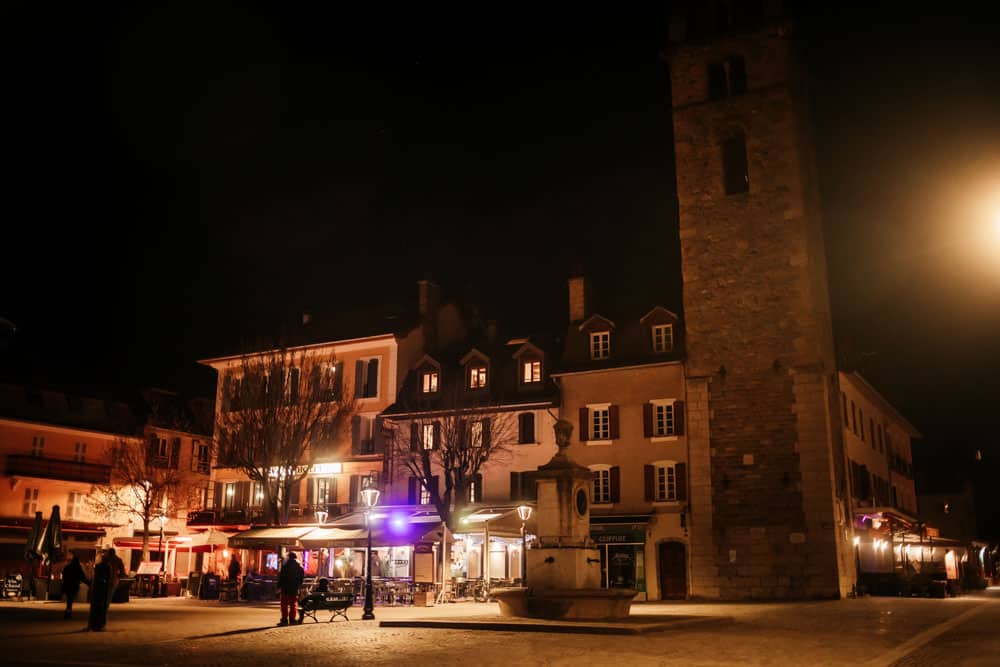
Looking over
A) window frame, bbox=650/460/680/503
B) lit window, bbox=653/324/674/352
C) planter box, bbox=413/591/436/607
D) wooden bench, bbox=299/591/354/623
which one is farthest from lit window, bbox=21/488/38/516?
lit window, bbox=653/324/674/352

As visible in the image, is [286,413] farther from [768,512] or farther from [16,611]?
[768,512]

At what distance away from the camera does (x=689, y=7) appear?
36750 millimetres

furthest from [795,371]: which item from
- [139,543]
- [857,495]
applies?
[139,543]

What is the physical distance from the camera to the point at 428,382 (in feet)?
133

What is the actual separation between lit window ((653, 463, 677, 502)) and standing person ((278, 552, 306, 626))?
692 inches

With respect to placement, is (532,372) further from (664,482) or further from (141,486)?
(141,486)

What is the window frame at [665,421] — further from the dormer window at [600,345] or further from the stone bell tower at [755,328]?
the dormer window at [600,345]

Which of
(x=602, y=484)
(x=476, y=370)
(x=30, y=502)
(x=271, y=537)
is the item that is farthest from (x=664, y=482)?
(x=30, y=502)

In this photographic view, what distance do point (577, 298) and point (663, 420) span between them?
7.33 meters

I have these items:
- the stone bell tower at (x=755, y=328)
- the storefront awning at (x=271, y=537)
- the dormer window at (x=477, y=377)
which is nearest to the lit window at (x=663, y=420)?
the stone bell tower at (x=755, y=328)

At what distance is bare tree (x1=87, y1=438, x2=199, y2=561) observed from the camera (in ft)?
147

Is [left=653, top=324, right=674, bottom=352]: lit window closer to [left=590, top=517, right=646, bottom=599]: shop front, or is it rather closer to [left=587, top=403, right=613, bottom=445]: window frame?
[left=587, top=403, right=613, bottom=445]: window frame

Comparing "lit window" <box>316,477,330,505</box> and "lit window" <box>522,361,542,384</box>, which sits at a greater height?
"lit window" <box>522,361,542,384</box>

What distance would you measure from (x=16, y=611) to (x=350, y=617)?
9.20 meters
